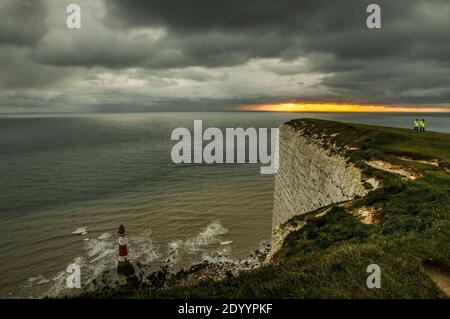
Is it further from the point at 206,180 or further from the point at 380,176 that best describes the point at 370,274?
the point at 206,180

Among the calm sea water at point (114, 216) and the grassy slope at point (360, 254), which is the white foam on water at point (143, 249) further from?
the grassy slope at point (360, 254)

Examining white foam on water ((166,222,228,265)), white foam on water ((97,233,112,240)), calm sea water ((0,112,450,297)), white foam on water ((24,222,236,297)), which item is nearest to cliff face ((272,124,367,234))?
calm sea water ((0,112,450,297))

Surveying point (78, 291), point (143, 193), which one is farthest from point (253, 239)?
point (143, 193)

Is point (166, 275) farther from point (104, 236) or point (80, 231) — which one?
point (80, 231)

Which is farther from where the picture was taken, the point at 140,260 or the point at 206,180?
the point at 206,180

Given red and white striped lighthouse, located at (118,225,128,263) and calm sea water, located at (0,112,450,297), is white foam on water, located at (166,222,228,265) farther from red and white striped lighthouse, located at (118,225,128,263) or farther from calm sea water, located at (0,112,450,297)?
red and white striped lighthouse, located at (118,225,128,263)

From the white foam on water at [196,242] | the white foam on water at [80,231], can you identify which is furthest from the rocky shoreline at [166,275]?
the white foam on water at [80,231]
